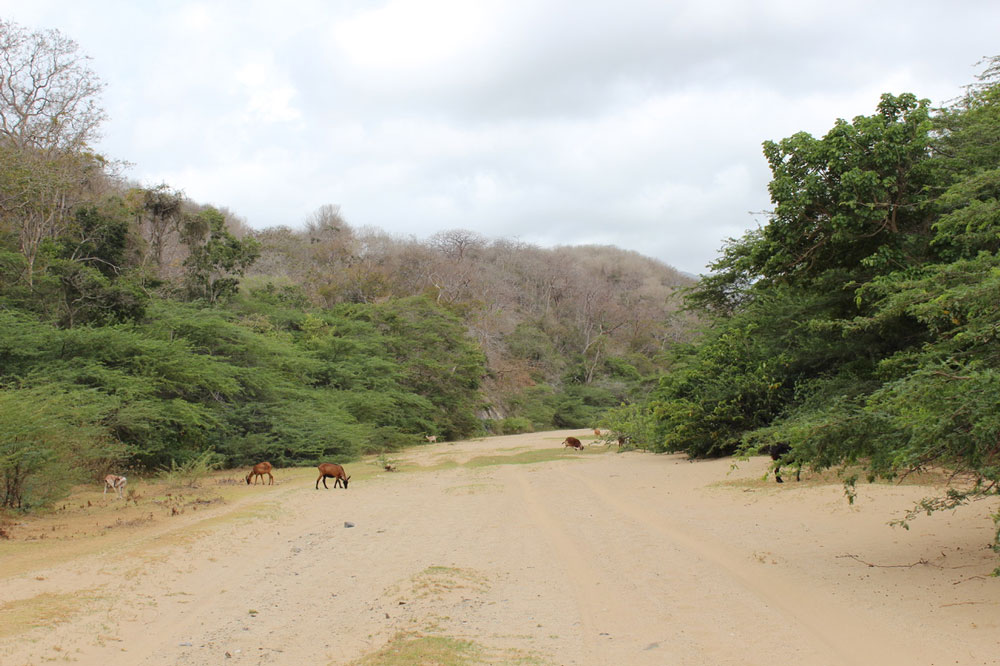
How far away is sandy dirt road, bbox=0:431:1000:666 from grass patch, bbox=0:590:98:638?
0.03 meters

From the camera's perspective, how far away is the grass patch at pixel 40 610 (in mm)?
5922

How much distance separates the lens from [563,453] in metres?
Result: 27.1

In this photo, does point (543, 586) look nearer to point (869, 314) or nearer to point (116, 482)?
point (869, 314)

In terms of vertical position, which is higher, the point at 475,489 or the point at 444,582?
the point at 444,582

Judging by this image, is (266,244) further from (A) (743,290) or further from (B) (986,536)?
(B) (986,536)

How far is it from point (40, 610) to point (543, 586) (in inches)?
181

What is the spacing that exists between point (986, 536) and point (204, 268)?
99.7ft

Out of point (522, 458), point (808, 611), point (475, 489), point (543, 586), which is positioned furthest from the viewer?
point (522, 458)

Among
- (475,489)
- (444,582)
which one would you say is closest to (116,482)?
(475,489)

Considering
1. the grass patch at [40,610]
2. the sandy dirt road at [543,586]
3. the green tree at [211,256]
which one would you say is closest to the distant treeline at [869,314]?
the sandy dirt road at [543,586]

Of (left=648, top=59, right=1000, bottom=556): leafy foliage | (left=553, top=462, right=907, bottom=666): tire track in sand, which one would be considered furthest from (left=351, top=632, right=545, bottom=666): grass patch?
(left=648, top=59, right=1000, bottom=556): leafy foliage

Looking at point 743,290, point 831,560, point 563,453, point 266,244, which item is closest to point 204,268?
point 563,453

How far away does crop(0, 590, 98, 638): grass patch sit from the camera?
5.92 meters

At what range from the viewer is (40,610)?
640 centimetres
